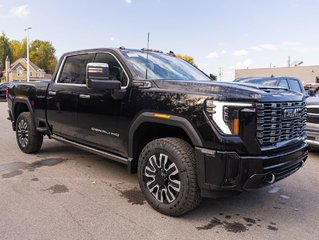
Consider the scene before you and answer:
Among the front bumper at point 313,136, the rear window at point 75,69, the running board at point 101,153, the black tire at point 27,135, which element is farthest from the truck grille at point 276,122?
the black tire at point 27,135

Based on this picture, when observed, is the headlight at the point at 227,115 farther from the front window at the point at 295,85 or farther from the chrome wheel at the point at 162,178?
the front window at the point at 295,85

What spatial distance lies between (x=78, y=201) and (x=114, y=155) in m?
0.77

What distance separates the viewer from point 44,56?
105 metres

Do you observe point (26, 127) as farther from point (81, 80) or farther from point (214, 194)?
point (214, 194)

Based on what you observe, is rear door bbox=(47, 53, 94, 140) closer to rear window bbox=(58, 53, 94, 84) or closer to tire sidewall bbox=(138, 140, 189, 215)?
rear window bbox=(58, 53, 94, 84)

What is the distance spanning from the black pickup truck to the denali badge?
1 centimetres

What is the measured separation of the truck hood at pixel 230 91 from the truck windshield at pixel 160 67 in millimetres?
592

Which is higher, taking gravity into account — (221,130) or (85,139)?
(221,130)

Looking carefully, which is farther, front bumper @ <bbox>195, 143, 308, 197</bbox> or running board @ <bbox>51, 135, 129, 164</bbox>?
running board @ <bbox>51, 135, 129, 164</bbox>

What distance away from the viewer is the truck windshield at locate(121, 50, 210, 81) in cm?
443

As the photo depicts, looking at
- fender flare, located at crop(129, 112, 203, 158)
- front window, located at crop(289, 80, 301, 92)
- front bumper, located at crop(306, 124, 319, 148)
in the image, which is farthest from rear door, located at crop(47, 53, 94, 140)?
front window, located at crop(289, 80, 301, 92)

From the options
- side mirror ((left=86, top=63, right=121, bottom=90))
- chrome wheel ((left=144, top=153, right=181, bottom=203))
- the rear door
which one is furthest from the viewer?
the rear door

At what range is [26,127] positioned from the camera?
6488mm

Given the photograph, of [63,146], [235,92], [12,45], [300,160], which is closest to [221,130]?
[235,92]
